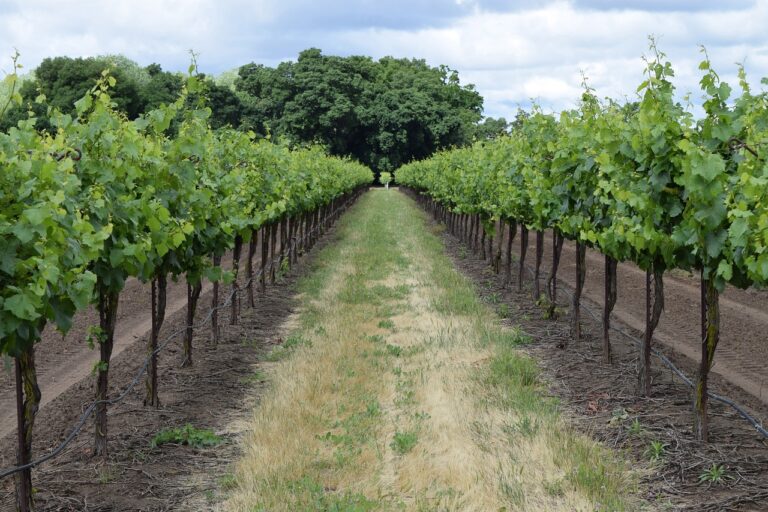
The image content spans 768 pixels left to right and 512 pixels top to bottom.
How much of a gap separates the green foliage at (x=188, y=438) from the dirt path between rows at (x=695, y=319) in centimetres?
453

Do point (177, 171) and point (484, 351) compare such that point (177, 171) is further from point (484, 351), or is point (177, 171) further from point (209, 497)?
point (484, 351)

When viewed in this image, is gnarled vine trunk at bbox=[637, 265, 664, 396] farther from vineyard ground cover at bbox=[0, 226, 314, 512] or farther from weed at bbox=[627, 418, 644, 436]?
vineyard ground cover at bbox=[0, 226, 314, 512]

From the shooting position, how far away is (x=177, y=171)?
7.36 meters

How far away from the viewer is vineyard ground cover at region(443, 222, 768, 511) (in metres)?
6.20

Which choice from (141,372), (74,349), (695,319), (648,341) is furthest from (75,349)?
(695,319)

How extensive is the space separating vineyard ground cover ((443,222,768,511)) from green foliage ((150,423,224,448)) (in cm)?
332

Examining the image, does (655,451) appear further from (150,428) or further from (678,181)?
(150,428)

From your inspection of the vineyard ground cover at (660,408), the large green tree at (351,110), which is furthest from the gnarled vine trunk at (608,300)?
the large green tree at (351,110)

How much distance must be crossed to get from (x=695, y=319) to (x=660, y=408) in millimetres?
5502

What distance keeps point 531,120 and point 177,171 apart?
21.8 ft

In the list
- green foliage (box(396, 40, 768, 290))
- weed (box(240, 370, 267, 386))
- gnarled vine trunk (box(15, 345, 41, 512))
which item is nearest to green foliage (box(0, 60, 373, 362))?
gnarled vine trunk (box(15, 345, 41, 512))

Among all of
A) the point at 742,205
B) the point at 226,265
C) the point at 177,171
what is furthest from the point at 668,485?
the point at 226,265

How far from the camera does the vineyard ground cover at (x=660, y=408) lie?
620cm

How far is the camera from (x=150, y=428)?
298 inches
